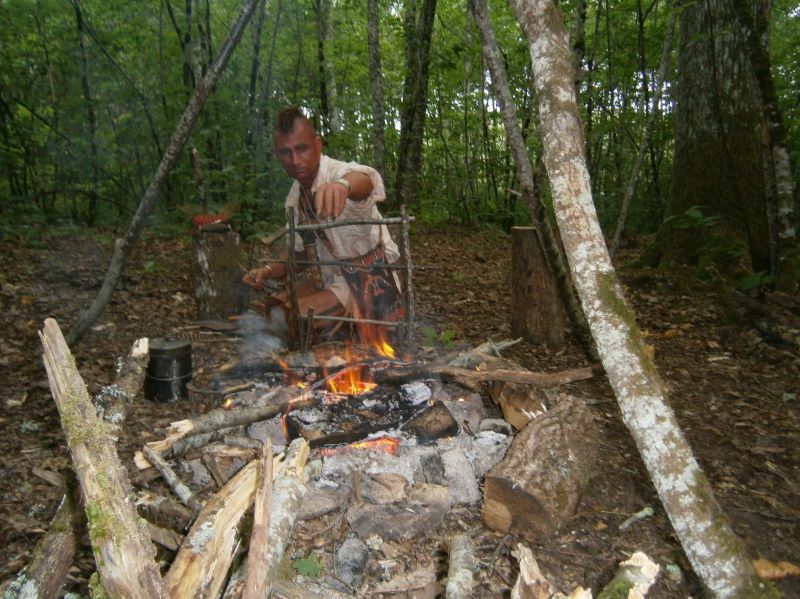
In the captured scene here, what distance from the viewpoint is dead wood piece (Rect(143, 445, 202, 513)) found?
3.34 meters

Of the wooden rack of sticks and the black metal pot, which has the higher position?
the wooden rack of sticks

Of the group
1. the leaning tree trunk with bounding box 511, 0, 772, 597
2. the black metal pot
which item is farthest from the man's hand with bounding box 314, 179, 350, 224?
the leaning tree trunk with bounding box 511, 0, 772, 597

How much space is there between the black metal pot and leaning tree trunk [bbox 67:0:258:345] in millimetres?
1227

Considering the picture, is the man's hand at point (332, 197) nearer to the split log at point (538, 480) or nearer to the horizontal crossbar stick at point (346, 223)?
the horizontal crossbar stick at point (346, 223)

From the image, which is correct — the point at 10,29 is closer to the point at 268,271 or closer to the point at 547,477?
the point at 268,271

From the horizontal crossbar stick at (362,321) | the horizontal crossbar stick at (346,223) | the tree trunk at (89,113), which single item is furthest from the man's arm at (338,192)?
the tree trunk at (89,113)

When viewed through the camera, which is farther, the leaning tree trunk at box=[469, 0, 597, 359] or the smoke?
the smoke

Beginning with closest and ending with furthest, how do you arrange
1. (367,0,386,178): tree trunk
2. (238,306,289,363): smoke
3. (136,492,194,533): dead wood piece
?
(136,492,194,533): dead wood piece → (238,306,289,363): smoke → (367,0,386,178): tree trunk

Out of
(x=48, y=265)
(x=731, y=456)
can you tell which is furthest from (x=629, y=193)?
(x=48, y=265)

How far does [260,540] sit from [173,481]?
120cm

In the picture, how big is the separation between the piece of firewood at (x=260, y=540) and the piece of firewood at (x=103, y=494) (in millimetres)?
388

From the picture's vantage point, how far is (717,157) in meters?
7.70

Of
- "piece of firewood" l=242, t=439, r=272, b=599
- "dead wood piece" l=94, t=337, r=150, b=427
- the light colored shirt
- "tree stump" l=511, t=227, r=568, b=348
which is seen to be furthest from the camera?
"tree stump" l=511, t=227, r=568, b=348

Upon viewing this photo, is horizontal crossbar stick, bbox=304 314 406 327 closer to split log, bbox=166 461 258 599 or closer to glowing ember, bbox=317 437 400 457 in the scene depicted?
glowing ember, bbox=317 437 400 457
